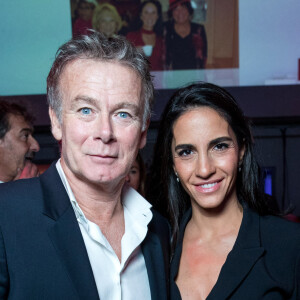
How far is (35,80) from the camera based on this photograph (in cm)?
407

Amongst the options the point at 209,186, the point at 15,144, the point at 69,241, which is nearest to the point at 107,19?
the point at 15,144

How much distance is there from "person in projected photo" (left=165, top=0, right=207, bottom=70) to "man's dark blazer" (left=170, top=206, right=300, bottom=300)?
2.55 metres

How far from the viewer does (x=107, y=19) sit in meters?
4.06

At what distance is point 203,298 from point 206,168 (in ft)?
1.58

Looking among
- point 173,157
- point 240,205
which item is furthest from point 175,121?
point 240,205

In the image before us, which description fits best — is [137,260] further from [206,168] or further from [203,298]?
[206,168]

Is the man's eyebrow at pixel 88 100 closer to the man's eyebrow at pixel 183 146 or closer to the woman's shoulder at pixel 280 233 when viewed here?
the man's eyebrow at pixel 183 146

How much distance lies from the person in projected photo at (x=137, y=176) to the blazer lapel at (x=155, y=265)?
1.61 meters

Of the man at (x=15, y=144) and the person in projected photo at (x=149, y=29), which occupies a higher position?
the person in projected photo at (x=149, y=29)

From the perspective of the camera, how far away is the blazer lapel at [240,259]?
163cm

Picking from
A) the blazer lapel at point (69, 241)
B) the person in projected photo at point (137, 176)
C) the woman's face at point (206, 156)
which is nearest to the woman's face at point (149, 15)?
the person in projected photo at point (137, 176)

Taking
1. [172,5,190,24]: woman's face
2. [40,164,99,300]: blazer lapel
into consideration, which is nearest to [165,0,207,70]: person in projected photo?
[172,5,190,24]: woman's face

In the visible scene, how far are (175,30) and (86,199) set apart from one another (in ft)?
9.39

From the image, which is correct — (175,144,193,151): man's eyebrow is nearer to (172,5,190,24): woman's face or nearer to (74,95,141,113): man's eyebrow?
(74,95,141,113): man's eyebrow
